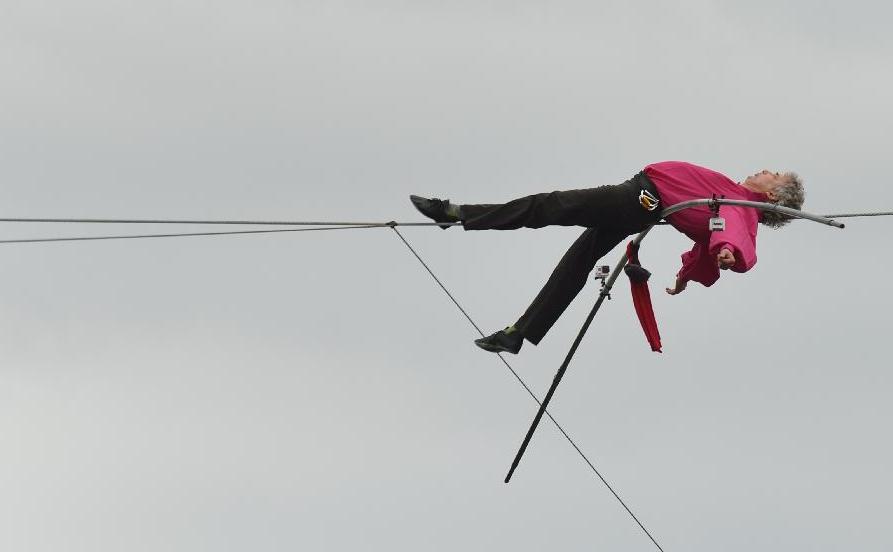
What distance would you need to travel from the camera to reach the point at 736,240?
20.7 metres

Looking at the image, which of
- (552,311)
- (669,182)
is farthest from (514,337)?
(669,182)

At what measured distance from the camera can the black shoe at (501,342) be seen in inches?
858

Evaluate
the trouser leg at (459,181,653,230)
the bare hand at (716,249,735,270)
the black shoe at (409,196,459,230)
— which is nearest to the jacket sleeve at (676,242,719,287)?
the trouser leg at (459,181,653,230)

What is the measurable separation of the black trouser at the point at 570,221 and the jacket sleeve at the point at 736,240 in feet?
2.48

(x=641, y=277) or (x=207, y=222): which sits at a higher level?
(x=207, y=222)

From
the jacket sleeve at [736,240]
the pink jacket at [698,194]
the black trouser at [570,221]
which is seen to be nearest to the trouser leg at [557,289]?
the black trouser at [570,221]

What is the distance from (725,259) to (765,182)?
122 cm

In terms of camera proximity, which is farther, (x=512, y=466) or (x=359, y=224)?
(x=512, y=466)

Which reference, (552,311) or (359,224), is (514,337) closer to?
(552,311)

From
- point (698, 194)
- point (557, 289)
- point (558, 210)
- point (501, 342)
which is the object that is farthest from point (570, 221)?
point (501, 342)

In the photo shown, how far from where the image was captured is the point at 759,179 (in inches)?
849

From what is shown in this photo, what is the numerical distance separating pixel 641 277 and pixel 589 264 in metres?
0.56

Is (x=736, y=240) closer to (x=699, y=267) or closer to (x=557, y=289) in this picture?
(x=699, y=267)

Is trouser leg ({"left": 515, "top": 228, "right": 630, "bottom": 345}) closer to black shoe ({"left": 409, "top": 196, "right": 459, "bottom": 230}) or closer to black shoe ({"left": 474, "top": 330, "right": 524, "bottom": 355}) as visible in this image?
black shoe ({"left": 474, "top": 330, "right": 524, "bottom": 355})
